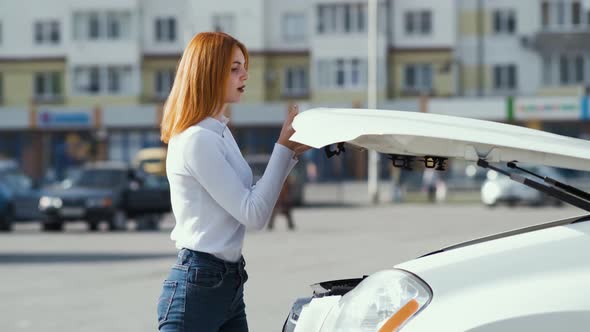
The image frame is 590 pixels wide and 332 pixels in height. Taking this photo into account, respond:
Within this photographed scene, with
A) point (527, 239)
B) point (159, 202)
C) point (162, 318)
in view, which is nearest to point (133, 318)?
point (162, 318)

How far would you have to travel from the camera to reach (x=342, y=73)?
221 ft

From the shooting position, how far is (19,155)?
6906 cm

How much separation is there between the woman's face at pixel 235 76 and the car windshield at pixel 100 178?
1032 inches

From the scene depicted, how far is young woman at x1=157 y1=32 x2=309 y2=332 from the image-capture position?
430 centimetres

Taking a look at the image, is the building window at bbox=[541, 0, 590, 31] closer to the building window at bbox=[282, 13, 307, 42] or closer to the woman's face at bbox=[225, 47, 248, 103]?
the building window at bbox=[282, 13, 307, 42]

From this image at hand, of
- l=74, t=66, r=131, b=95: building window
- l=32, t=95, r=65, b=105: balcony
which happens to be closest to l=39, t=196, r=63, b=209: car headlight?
l=74, t=66, r=131, b=95: building window

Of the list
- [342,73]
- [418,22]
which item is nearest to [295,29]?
[342,73]

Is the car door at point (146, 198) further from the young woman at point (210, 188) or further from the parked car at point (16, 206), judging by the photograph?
the young woman at point (210, 188)

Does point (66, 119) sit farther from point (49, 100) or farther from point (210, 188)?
point (210, 188)

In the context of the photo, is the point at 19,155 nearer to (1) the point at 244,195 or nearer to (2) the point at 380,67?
(2) the point at 380,67

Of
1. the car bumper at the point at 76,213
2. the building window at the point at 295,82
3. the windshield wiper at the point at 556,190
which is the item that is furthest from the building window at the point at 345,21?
the windshield wiper at the point at 556,190

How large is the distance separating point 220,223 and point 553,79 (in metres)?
63.8

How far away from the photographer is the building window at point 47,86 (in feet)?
228

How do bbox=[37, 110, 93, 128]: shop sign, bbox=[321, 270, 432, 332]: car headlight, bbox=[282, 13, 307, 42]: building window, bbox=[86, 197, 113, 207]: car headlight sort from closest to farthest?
bbox=[321, 270, 432, 332]: car headlight → bbox=[86, 197, 113, 207]: car headlight → bbox=[37, 110, 93, 128]: shop sign → bbox=[282, 13, 307, 42]: building window
